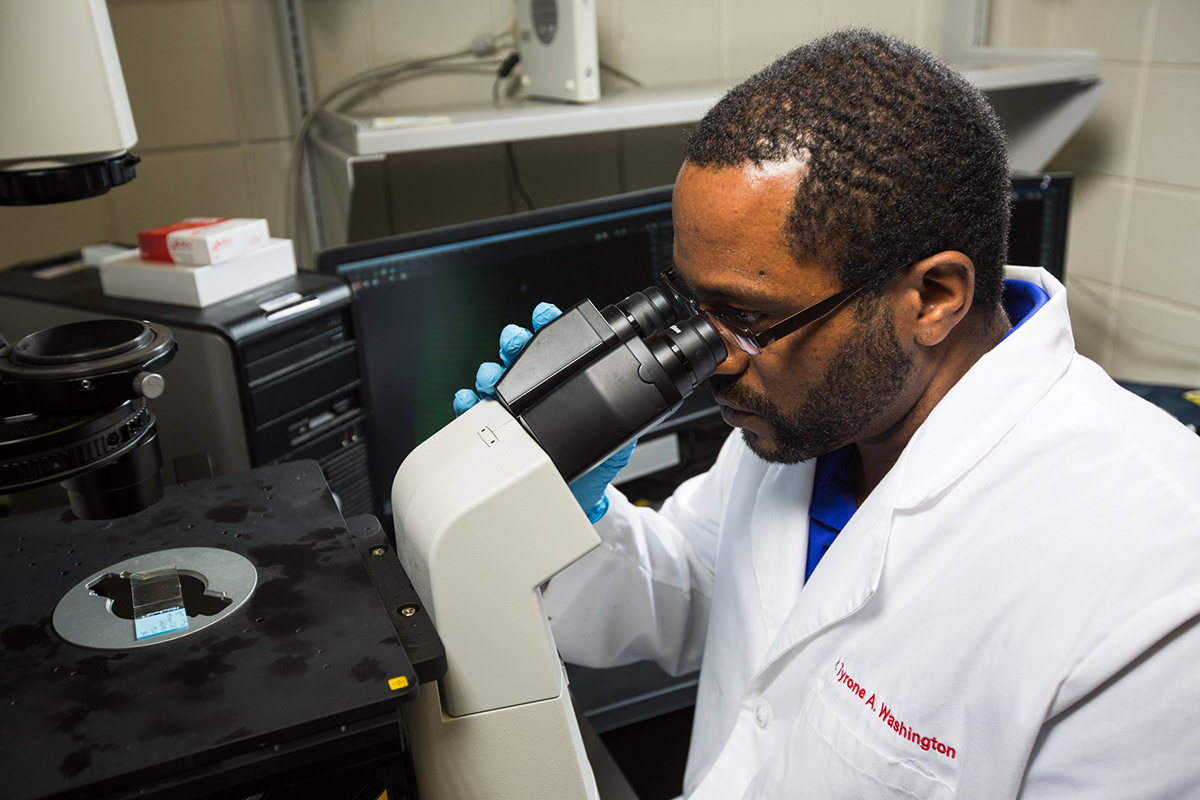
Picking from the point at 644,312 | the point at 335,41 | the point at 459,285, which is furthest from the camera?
the point at 335,41

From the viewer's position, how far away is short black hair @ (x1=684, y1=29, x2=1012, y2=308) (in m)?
0.76

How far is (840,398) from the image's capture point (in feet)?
2.80

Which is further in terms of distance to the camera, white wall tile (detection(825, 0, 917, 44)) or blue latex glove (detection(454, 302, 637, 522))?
white wall tile (detection(825, 0, 917, 44))

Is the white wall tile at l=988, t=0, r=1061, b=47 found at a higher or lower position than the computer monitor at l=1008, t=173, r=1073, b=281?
higher

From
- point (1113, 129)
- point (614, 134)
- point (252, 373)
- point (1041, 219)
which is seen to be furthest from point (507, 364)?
point (1113, 129)

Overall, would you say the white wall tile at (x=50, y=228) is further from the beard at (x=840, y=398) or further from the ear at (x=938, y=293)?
the ear at (x=938, y=293)

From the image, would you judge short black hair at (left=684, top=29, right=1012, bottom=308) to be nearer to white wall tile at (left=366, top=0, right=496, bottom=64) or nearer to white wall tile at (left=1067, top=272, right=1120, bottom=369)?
white wall tile at (left=366, top=0, right=496, bottom=64)

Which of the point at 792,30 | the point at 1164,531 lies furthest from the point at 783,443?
the point at 792,30

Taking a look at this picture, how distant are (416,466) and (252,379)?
372 millimetres

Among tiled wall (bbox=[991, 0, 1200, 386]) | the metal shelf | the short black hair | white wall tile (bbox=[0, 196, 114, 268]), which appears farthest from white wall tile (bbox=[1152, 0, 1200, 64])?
white wall tile (bbox=[0, 196, 114, 268])

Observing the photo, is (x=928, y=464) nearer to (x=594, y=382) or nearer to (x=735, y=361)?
(x=735, y=361)

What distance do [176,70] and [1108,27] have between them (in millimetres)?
1671

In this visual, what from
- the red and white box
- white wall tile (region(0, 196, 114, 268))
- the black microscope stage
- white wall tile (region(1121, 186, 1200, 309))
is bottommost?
white wall tile (region(1121, 186, 1200, 309))

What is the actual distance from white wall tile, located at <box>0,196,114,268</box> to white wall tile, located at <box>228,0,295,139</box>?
225 millimetres
